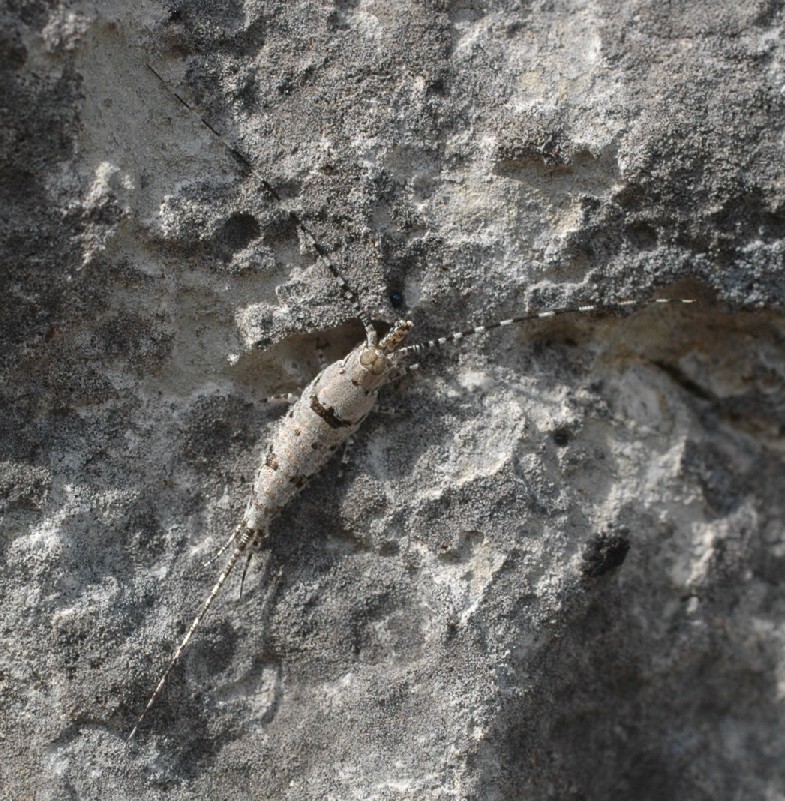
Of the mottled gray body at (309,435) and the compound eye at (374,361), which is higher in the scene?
the compound eye at (374,361)

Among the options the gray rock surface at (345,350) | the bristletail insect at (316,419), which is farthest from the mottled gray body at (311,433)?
the gray rock surface at (345,350)

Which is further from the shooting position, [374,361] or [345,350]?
[345,350]

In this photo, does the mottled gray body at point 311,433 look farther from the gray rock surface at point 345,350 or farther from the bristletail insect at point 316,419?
the gray rock surface at point 345,350

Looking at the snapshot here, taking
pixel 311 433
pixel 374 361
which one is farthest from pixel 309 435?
pixel 374 361

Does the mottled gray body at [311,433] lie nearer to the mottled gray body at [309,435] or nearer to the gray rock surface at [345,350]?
the mottled gray body at [309,435]

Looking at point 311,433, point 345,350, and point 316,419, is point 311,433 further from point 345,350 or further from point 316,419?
point 345,350

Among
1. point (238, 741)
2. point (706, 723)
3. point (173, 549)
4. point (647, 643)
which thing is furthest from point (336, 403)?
point (706, 723)

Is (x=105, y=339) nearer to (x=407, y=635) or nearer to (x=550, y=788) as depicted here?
(x=407, y=635)

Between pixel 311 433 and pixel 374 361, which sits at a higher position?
pixel 374 361
